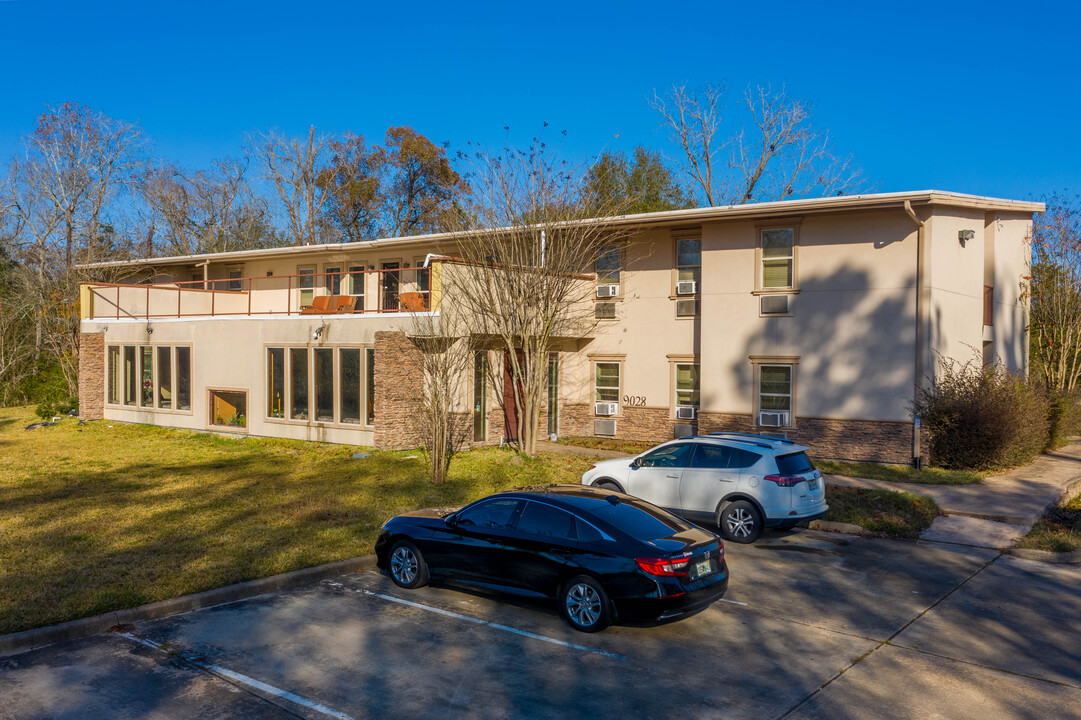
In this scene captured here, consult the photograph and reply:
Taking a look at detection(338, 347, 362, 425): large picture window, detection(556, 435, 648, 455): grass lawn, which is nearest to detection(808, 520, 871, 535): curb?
detection(556, 435, 648, 455): grass lawn

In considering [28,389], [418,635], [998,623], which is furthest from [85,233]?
[998,623]

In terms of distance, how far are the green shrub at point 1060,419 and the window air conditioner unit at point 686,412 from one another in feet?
30.8

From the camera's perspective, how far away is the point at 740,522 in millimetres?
12164

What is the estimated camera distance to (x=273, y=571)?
380 inches

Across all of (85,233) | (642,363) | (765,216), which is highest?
(85,233)

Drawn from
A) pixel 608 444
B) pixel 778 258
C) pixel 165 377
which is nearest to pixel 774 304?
pixel 778 258

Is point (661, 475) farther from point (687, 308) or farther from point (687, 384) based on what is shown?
point (687, 308)

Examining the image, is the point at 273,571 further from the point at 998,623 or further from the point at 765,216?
the point at 765,216

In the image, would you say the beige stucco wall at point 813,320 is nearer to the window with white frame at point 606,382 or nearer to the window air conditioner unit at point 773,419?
the window air conditioner unit at point 773,419

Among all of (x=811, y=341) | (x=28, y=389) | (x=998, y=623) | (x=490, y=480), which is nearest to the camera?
(x=998, y=623)

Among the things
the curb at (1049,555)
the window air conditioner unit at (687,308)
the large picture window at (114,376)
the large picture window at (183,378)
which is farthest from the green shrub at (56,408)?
the curb at (1049,555)

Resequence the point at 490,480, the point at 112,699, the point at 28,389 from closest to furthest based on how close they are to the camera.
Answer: the point at 112,699, the point at 490,480, the point at 28,389

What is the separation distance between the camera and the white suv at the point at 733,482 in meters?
11.9

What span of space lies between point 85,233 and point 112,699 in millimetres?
41114
